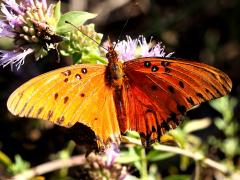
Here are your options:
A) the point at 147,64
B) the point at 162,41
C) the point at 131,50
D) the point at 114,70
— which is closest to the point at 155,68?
the point at 147,64

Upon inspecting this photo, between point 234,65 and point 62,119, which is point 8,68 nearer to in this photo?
point 234,65

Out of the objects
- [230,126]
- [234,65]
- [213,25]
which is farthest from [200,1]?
[230,126]

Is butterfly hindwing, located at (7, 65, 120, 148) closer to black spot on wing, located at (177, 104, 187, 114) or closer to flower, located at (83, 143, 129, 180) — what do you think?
black spot on wing, located at (177, 104, 187, 114)

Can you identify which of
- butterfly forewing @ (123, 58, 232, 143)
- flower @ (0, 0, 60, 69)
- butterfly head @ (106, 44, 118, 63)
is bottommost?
butterfly forewing @ (123, 58, 232, 143)

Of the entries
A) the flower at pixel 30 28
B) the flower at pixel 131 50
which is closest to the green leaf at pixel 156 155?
the flower at pixel 131 50

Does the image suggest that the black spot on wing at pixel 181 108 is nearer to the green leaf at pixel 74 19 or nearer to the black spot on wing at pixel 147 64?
the black spot on wing at pixel 147 64

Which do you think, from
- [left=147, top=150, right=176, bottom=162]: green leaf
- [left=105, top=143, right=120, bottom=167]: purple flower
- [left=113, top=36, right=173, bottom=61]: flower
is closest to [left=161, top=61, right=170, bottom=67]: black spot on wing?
[left=113, top=36, right=173, bottom=61]: flower

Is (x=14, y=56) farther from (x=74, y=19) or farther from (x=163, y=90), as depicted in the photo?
Answer: (x=163, y=90)
